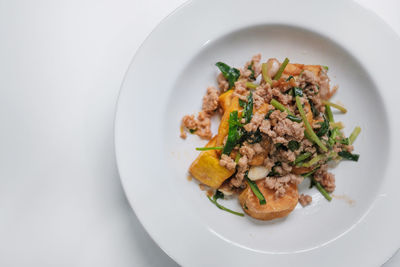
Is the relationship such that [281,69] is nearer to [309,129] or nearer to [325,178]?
[309,129]

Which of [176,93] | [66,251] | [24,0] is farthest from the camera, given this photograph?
[24,0]

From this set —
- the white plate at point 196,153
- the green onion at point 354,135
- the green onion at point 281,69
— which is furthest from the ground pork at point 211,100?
the green onion at point 354,135

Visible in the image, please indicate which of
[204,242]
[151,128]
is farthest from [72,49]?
[204,242]

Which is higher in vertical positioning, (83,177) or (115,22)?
(115,22)

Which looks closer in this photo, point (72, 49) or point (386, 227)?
point (386, 227)

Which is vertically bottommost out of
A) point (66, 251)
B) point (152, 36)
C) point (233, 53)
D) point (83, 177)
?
point (66, 251)

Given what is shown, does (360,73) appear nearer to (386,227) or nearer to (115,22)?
(386,227)

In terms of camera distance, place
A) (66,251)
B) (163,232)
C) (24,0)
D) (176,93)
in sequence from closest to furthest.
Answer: (163,232)
(176,93)
(66,251)
(24,0)

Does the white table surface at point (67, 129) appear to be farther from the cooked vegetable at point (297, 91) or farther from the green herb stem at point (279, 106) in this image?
the green herb stem at point (279, 106)
